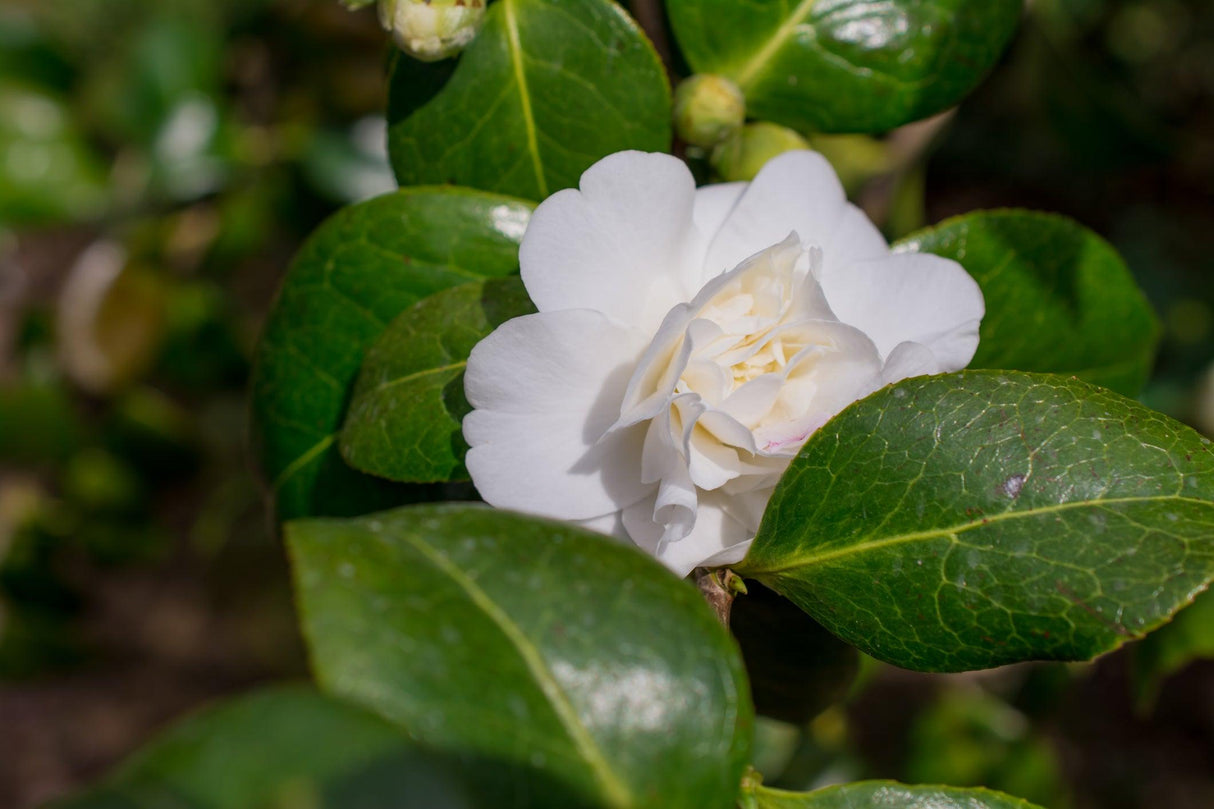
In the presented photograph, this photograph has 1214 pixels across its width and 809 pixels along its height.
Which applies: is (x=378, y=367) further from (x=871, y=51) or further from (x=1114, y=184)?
(x=1114, y=184)

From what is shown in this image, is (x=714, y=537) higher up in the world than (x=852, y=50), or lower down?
lower down

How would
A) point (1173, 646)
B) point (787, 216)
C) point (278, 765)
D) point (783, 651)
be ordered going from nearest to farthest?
point (278, 765) < point (787, 216) < point (783, 651) < point (1173, 646)

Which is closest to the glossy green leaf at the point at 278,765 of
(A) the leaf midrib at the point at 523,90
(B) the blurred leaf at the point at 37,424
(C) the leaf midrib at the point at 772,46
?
(A) the leaf midrib at the point at 523,90

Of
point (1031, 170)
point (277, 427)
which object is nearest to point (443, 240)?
point (277, 427)

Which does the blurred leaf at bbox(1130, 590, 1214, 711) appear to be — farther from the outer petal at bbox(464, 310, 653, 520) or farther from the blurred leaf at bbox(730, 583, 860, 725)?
the outer petal at bbox(464, 310, 653, 520)

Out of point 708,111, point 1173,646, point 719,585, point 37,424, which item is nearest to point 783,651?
point 719,585

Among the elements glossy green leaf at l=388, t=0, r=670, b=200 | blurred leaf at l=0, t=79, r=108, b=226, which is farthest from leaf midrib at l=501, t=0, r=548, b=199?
blurred leaf at l=0, t=79, r=108, b=226

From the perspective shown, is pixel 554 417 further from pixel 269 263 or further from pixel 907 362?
pixel 269 263
